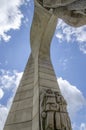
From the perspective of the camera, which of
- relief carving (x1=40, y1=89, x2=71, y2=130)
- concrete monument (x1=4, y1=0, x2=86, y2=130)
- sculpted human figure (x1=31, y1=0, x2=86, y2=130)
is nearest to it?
sculpted human figure (x1=31, y1=0, x2=86, y2=130)

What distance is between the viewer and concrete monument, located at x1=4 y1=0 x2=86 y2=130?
380 centimetres

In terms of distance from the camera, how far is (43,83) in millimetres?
8102

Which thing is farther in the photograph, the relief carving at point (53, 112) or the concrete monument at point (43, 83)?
the relief carving at point (53, 112)

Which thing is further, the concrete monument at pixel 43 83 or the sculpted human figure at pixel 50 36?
the concrete monument at pixel 43 83

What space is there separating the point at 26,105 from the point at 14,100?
83 centimetres

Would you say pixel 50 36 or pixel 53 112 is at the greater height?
pixel 50 36

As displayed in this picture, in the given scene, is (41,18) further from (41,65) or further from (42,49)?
(41,65)

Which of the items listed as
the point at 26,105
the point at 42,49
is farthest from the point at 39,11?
the point at 26,105


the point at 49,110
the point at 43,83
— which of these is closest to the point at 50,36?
the point at 43,83

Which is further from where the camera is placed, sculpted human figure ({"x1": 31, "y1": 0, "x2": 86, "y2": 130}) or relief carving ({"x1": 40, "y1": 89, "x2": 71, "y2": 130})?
relief carving ({"x1": 40, "y1": 89, "x2": 71, "y2": 130})

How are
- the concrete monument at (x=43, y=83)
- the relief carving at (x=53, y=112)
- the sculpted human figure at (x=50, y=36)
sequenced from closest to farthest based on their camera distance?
the sculpted human figure at (x=50, y=36) → the concrete monument at (x=43, y=83) → the relief carving at (x=53, y=112)

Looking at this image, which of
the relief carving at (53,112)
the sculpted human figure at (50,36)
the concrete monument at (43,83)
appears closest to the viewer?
the sculpted human figure at (50,36)

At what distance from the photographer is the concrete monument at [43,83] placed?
12.5 ft

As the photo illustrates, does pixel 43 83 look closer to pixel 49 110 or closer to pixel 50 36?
pixel 49 110
